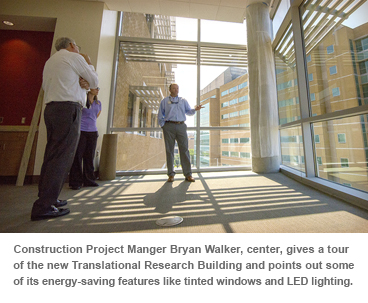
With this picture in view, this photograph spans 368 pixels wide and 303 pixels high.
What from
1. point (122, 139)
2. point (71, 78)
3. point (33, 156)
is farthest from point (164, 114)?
point (33, 156)

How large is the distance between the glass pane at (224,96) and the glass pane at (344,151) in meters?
1.50

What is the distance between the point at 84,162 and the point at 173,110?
156cm

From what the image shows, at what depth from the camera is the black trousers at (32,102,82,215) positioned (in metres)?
1.09

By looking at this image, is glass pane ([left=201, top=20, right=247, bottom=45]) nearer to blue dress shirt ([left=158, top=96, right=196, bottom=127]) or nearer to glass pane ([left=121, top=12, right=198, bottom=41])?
glass pane ([left=121, top=12, right=198, bottom=41])

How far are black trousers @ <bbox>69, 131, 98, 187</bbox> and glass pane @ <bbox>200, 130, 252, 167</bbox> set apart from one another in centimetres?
205

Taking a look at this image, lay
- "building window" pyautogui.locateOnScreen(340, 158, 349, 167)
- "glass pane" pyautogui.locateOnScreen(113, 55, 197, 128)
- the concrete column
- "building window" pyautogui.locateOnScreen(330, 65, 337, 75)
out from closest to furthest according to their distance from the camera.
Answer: "building window" pyautogui.locateOnScreen(340, 158, 349, 167)
"building window" pyautogui.locateOnScreen(330, 65, 337, 75)
the concrete column
"glass pane" pyautogui.locateOnScreen(113, 55, 197, 128)

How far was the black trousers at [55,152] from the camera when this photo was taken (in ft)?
3.57

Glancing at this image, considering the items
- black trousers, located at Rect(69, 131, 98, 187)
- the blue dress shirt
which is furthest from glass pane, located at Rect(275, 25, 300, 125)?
black trousers, located at Rect(69, 131, 98, 187)

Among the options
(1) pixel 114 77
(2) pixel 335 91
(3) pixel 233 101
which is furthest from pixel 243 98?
(1) pixel 114 77

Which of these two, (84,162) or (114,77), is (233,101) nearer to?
(114,77)

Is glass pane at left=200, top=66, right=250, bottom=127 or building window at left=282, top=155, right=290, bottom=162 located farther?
glass pane at left=200, top=66, right=250, bottom=127

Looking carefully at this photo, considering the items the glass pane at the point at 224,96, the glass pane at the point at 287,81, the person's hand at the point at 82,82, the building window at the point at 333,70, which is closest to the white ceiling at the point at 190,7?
the glass pane at the point at 224,96
